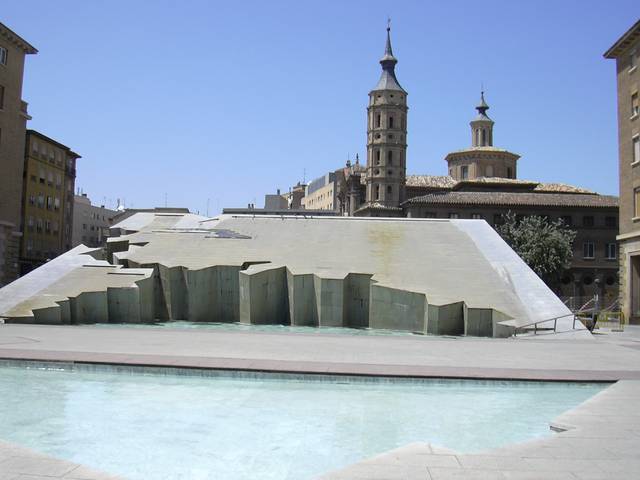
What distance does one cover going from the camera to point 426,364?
12.2 meters

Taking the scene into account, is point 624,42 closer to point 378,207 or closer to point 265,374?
point 265,374

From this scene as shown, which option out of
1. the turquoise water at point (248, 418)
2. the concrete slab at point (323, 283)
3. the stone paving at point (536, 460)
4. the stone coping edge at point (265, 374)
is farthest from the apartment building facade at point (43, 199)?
the stone paving at point (536, 460)

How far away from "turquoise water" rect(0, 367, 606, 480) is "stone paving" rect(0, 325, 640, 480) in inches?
18.6

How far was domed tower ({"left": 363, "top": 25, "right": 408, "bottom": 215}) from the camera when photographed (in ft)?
270

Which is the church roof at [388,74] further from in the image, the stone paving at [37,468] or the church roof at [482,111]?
the stone paving at [37,468]

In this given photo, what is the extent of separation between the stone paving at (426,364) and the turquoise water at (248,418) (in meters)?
0.47

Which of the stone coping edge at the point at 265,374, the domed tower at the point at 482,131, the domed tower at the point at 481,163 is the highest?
the domed tower at the point at 482,131

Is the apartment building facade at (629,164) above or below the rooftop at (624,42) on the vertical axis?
below

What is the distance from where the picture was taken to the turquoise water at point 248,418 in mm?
7219

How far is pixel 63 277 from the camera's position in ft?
72.0

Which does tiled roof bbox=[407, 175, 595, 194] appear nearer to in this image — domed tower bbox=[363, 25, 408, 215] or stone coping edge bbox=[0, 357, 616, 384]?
domed tower bbox=[363, 25, 408, 215]

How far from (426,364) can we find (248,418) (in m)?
4.59

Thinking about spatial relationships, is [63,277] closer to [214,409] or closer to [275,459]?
[214,409]

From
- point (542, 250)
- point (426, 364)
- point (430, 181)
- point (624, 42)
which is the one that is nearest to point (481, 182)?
point (430, 181)
